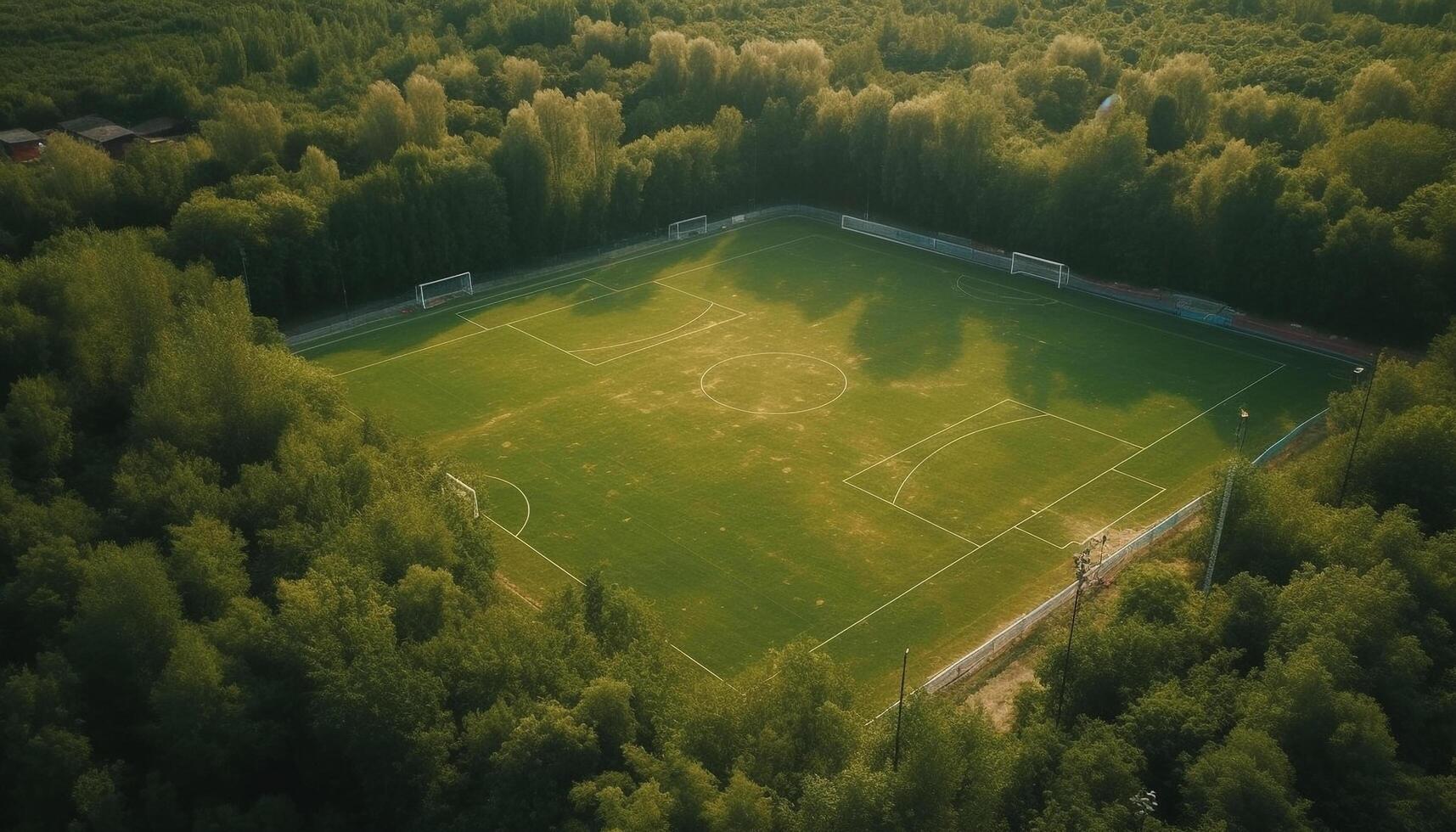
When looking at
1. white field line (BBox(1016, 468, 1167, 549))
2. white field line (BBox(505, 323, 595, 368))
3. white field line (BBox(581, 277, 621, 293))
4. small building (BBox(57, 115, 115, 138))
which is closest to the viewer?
white field line (BBox(1016, 468, 1167, 549))

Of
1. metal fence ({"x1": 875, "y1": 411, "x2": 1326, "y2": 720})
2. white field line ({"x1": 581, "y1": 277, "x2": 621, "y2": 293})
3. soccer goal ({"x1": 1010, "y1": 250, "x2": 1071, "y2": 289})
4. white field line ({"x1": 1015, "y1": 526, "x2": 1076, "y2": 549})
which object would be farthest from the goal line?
white field line ({"x1": 1015, "y1": 526, "x2": 1076, "y2": 549})

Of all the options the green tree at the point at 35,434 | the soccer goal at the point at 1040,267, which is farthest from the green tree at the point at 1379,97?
the green tree at the point at 35,434

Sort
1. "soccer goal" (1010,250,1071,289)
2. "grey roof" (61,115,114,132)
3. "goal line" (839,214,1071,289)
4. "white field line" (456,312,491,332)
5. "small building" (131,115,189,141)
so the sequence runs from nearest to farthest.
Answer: "white field line" (456,312,491,332), "soccer goal" (1010,250,1071,289), "goal line" (839,214,1071,289), "small building" (131,115,189,141), "grey roof" (61,115,114,132)

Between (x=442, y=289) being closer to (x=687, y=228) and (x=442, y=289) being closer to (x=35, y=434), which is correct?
(x=687, y=228)

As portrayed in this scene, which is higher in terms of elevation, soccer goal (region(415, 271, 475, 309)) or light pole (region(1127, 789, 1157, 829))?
light pole (region(1127, 789, 1157, 829))

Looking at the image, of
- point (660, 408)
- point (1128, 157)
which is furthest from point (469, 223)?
point (1128, 157)

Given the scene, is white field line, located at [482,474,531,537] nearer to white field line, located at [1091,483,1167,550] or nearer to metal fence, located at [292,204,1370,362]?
metal fence, located at [292,204,1370,362]

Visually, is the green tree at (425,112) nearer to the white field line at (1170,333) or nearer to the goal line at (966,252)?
the goal line at (966,252)
